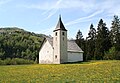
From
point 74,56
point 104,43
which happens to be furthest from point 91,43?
point 74,56

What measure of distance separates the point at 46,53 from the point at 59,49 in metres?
6.62

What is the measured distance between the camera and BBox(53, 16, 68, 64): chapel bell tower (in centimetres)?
6200

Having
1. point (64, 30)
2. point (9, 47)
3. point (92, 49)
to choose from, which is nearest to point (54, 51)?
point (64, 30)

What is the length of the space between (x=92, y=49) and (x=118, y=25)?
12.4 m

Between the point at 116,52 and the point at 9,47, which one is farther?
the point at 9,47

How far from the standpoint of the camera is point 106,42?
258 feet

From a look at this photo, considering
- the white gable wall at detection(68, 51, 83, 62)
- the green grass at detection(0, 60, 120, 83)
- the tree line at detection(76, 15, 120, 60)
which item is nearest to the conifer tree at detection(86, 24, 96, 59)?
the tree line at detection(76, 15, 120, 60)

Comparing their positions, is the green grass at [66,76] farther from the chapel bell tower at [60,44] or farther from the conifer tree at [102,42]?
the conifer tree at [102,42]

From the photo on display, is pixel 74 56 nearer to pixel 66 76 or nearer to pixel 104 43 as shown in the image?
pixel 104 43

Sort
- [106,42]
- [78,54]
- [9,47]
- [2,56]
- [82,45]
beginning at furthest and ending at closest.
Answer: [9,47]
[2,56]
[82,45]
[106,42]
[78,54]

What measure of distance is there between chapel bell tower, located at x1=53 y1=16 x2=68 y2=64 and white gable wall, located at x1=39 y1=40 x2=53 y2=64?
6.98 ft

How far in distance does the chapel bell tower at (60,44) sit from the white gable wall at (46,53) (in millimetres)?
2128

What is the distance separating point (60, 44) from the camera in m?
62.2

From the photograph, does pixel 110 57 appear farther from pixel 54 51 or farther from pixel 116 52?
pixel 54 51
